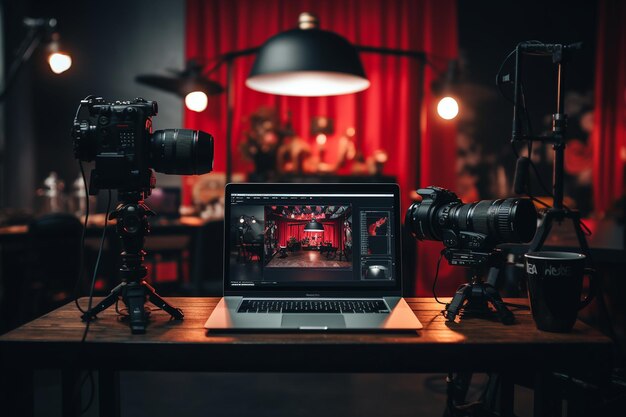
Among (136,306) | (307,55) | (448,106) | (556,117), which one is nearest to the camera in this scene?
(136,306)

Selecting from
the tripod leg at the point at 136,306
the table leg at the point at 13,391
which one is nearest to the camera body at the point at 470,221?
the tripod leg at the point at 136,306

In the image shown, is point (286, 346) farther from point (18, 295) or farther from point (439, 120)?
point (439, 120)

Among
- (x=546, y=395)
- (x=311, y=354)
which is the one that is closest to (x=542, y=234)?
(x=546, y=395)

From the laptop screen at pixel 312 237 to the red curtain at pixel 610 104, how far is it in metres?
3.83

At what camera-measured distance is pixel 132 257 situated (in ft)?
3.55

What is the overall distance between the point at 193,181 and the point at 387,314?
3338mm

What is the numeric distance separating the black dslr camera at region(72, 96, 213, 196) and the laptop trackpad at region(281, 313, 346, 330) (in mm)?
401

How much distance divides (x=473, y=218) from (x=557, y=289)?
227 millimetres

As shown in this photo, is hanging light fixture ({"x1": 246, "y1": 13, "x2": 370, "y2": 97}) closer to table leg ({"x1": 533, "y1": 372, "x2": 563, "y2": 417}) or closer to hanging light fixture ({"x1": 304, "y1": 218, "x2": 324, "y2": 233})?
hanging light fixture ({"x1": 304, "y1": 218, "x2": 324, "y2": 233})

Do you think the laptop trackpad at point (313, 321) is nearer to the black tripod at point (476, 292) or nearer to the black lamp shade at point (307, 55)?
the black tripod at point (476, 292)

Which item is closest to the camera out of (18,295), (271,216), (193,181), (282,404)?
(271,216)

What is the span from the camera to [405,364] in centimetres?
92

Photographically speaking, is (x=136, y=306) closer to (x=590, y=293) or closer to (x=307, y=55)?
(x=590, y=293)

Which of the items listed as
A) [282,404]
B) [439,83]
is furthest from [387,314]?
[439,83]
